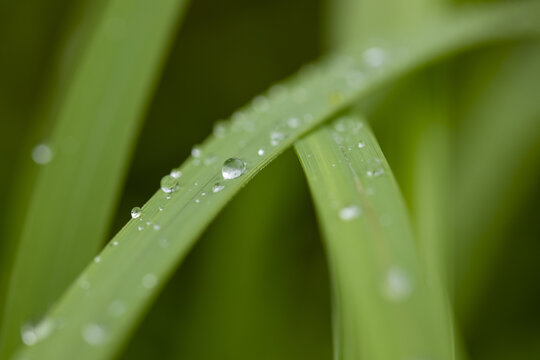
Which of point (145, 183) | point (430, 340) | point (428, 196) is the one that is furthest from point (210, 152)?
point (145, 183)

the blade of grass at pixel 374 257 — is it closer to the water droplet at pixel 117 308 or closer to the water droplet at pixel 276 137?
the water droplet at pixel 276 137

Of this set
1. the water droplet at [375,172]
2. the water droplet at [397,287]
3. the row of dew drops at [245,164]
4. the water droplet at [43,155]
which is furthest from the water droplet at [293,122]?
the water droplet at [43,155]

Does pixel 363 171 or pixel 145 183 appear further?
pixel 145 183

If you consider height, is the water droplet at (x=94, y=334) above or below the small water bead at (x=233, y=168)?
below

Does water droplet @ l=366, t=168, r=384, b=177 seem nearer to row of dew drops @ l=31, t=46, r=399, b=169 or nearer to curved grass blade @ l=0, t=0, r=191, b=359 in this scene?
row of dew drops @ l=31, t=46, r=399, b=169

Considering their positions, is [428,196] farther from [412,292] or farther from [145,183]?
[145,183]

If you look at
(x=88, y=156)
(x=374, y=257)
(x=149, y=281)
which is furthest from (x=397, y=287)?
(x=88, y=156)

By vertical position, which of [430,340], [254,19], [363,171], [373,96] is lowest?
[430,340]
